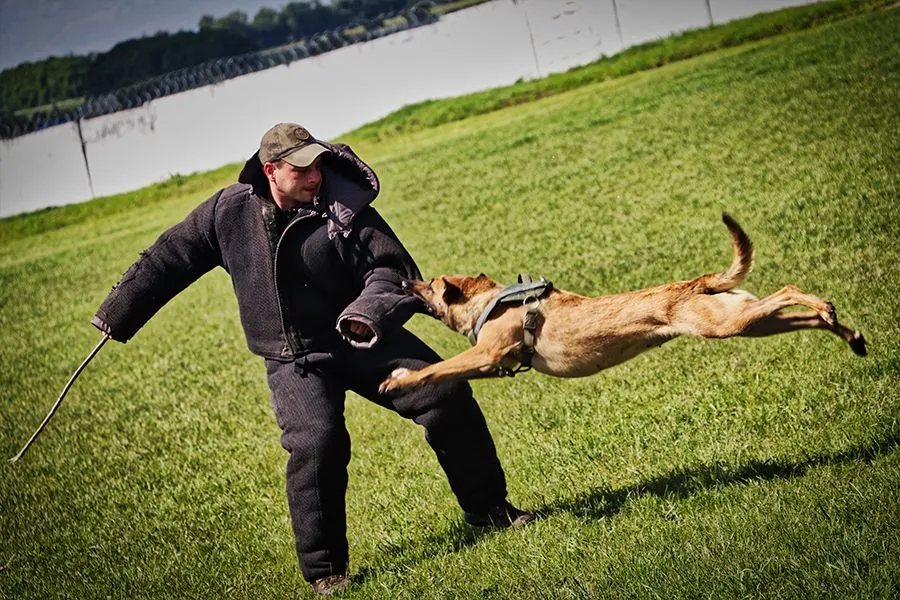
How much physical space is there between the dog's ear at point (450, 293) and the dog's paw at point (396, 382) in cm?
46

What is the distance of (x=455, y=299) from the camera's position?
201 inches

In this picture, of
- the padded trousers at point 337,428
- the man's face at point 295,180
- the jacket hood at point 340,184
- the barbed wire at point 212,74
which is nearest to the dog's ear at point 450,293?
the padded trousers at point 337,428

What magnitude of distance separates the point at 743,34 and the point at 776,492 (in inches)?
833

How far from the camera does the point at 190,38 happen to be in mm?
65000

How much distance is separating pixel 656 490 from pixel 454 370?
1.23 meters

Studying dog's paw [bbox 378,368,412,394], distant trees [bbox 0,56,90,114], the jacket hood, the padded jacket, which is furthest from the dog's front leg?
distant trees [bbox 0,56,90,114]

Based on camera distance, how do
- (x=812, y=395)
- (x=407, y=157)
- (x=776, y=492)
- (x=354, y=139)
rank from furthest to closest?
(x=354, y=139), (x=407, y=157), (x=812, y=395), (x=776, y=492)

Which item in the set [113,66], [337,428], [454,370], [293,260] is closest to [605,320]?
[454,370]

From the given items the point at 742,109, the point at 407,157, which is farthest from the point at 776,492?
the point at 407,157

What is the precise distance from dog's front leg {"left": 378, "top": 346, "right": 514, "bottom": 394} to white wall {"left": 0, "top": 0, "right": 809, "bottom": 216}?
955 inches

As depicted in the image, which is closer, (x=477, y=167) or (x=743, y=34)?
(x=477, y=167)

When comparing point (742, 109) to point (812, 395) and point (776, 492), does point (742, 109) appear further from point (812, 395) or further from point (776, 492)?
point (776, 492)

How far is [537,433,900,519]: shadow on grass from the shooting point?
4.69m

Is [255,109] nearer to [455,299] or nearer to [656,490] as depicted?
[455,299]
